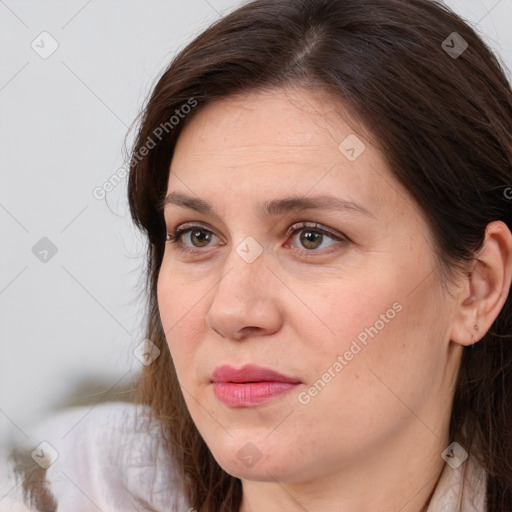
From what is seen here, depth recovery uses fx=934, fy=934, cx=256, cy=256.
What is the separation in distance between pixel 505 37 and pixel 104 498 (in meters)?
1.65

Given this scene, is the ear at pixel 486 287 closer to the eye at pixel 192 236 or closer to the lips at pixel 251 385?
the lips at pixel 251 385

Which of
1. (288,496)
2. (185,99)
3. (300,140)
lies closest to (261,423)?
(288,496)

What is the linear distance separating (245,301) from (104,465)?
3.08 ft

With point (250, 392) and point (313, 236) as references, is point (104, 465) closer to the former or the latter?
point (250, 392)

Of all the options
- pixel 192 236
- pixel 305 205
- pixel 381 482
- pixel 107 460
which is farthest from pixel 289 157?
pixel 107 460

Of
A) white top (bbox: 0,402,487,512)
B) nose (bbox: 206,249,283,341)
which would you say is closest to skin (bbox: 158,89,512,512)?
nose (bbox: 206,249,283,341)

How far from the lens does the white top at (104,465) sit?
235cm

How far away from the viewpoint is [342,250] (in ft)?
5.72

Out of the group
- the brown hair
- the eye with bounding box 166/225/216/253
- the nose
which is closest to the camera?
the nose

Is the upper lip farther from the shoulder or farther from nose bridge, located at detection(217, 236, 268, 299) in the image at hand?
the shoulder

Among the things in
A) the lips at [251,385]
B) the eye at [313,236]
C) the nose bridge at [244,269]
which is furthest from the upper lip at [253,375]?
the eye at [313,236]

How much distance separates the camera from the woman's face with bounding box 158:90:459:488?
169 cm

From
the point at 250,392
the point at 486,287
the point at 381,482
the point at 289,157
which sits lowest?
the point at 381,482

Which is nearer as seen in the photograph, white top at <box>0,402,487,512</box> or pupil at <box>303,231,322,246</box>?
pupil at <box>303,231,322,246</box>
